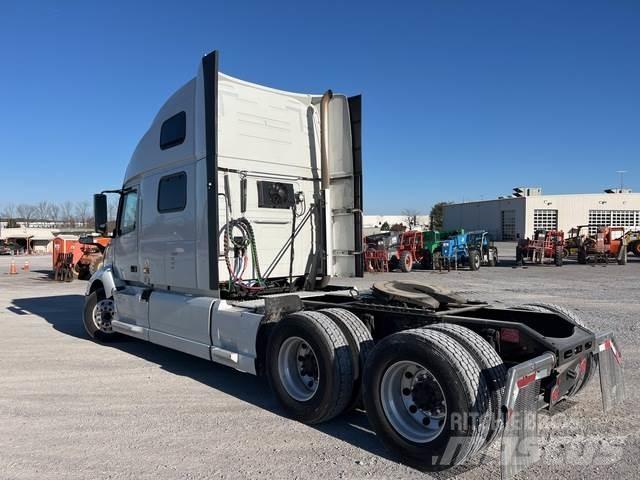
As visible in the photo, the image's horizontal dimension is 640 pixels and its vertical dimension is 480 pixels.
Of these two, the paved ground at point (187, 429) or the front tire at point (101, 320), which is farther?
the front tire at point (101, 320)

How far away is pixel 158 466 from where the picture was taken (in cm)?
384

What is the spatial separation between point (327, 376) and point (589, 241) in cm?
2889

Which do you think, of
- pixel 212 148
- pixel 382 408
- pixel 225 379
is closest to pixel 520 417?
pixel 382 408

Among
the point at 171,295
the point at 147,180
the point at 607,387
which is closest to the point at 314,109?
the point at 147,180

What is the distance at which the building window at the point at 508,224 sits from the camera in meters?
63.2

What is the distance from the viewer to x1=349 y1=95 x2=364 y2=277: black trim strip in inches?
270

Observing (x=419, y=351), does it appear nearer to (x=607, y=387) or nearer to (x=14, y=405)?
(x=607, y=387)

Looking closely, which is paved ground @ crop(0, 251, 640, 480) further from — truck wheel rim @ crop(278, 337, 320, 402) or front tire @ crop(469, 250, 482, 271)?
front tire @ crop(469, 250, 482, 271)

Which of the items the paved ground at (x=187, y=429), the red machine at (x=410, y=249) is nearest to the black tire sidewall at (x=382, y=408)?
the paved ground at (x=187, y=429)

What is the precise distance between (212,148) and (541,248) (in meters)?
25.6

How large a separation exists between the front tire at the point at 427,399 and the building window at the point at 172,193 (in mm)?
3545

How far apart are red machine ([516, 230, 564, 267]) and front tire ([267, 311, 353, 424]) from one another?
2563 cm

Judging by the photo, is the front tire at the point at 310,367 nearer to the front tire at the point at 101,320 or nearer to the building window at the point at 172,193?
the building window at the point at 172,193

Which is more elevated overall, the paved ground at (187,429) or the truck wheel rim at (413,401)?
the truck wheel rim at (413,401)
